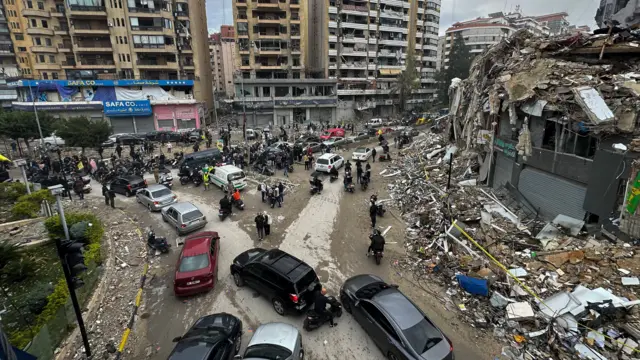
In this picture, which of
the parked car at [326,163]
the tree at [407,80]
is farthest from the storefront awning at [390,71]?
the parked car at [326,163]

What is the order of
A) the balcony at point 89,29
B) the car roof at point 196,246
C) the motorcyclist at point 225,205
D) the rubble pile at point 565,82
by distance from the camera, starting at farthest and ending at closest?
the balcony at point 89,29 < the motorcyclist at point 225,205 < the car roof at point 196,246 < the rubble pile at point 565,82

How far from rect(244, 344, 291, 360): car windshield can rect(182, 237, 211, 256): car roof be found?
16.3 feet

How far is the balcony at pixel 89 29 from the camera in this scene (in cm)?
4125

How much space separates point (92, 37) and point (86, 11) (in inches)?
125

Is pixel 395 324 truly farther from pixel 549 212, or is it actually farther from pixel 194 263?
pixel 549 212

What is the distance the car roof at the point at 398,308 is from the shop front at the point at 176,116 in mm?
43043

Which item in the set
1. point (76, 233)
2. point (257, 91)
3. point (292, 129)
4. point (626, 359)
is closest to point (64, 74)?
point (257, 91)

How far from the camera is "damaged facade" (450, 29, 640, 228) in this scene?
1088cm

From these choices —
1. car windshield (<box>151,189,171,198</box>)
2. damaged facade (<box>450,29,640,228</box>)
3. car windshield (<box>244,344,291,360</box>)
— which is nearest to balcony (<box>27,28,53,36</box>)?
car windshield (<box>151,189,171,198</box>)

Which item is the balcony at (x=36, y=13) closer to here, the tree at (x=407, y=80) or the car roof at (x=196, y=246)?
the car roof at (x=196, y=246)

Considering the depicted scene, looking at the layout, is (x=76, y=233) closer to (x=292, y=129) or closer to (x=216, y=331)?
(x=216, y=331)

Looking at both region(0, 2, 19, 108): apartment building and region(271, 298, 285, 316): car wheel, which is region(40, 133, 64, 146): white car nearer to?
region(0, 2, 19, 108): apartment building

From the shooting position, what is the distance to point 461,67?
56.9 metres

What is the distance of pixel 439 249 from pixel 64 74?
5239 centimetres
